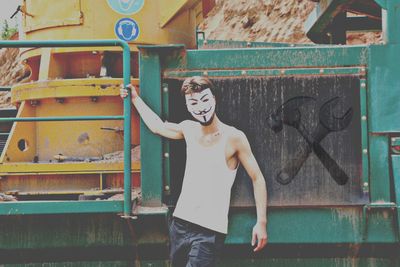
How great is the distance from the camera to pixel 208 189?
10.0ft

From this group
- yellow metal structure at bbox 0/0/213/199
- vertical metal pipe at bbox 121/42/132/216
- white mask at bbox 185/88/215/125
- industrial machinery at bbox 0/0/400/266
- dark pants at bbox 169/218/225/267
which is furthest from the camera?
yellow metal structure at bbox 0/0/213/199

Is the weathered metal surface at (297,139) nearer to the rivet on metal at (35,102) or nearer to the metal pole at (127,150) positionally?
the metal pole at (127,150)

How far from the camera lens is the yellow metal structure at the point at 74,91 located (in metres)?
3.86

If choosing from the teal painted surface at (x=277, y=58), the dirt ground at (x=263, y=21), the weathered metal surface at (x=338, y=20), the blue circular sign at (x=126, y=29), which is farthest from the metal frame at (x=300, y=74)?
the dirt ground at (x=263, y=21)

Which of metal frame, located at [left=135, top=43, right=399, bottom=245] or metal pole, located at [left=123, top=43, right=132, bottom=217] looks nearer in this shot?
metal pole, located at [left=123, top=43, right=132, bottom=217]

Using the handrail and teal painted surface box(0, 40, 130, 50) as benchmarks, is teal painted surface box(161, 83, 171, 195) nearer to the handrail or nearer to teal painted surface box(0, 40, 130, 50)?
the handrail

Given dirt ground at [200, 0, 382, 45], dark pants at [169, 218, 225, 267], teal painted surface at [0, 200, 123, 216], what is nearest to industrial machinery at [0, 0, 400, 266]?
Answer: teal painted surface at [0, 200, 123, 216]

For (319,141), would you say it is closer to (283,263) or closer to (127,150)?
(283,263)

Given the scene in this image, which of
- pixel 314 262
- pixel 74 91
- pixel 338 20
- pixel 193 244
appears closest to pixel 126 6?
pixel 74 91

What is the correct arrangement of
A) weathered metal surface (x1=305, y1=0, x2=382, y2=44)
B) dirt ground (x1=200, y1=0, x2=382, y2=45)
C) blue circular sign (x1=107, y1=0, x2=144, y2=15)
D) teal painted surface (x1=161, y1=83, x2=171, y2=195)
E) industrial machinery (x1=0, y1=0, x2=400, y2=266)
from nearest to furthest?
industrial machinery (x1=0, y1=0, x2=400, y2=266), teal painted surface (x1=161, y1=83, x2=171, y2=195), blue circular sign (x1=107, y1=0, x2=144, y2=15), weathered metal surface (x1=305, y1=0, x2=382, y2=44), dirt ground (x1=200, y1=0, x2=382, y2=45)

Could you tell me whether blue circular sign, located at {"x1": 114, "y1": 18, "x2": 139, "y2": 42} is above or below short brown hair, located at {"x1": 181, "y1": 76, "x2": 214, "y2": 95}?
above

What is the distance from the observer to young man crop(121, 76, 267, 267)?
9.97 ft

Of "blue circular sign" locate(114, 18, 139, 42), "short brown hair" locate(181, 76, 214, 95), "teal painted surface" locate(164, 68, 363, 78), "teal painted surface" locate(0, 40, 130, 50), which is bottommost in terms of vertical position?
"short brown hair" locate(181, 76, 214, 95)

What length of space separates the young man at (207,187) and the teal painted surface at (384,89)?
824 millimetres
